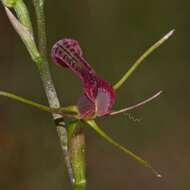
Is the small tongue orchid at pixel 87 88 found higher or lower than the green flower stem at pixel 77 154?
higher

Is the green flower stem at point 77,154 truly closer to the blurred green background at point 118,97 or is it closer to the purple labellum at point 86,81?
the purple labellum at point 86,81

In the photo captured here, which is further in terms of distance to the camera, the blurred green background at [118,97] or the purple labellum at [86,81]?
the blurred green background at [118,97]

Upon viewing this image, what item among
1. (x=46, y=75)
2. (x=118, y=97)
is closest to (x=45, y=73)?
(x=46, y=75)

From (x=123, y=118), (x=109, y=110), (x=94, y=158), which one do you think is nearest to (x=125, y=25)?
(x=123, y=118)

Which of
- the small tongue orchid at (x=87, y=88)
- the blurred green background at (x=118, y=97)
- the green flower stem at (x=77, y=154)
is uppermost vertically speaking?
the small tongue orchid at (x=87, y=88)

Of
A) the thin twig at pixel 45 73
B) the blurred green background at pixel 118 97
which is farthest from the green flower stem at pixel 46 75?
the blurred green background at pixel 118 97

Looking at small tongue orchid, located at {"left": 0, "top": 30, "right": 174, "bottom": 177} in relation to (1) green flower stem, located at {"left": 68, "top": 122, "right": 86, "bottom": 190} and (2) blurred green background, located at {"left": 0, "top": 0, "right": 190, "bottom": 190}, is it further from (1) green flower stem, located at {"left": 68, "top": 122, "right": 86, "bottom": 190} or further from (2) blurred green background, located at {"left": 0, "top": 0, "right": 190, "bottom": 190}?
(2) blurred green background, located at {"left": 0, "top": 0, "right": 190, "bottom": 190}

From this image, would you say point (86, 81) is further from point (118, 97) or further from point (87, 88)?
point (118, 97)
